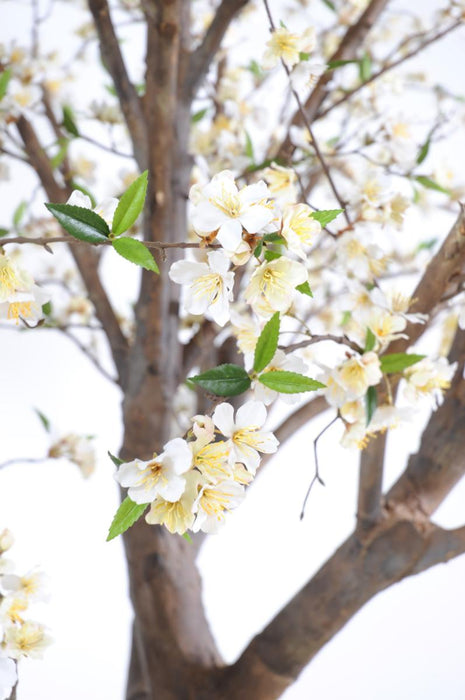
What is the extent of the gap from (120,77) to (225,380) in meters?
0.68

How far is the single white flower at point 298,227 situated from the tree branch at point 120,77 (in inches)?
24.1

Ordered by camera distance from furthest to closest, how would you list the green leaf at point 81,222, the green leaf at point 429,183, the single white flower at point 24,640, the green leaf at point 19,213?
the green leaf at point 19,213 < the green leaf at point 429,183 < the single white flower at point 24,640 < the green leaf at point 81,222

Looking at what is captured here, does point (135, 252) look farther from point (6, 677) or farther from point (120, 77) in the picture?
point (120, 77)

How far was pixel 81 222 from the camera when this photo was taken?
45 cm

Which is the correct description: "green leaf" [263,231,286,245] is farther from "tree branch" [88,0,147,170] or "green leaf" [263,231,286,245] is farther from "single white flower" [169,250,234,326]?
"tree branch" [88,0,147,170]

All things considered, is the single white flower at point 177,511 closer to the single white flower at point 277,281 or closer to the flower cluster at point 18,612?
the single white flower at point 277,281

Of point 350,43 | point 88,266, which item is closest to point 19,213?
point 88,266

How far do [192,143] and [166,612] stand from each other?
753mm

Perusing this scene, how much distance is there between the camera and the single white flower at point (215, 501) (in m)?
0.48

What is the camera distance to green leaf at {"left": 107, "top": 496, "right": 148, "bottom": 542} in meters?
0.48

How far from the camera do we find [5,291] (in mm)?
510

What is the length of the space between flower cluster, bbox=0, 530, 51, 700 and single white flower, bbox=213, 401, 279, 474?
329 millimetres

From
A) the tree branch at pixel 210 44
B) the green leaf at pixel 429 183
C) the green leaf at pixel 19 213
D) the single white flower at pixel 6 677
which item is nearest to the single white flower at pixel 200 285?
the single white flower at pixel 6 677

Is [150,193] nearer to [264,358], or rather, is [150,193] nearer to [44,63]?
[44,63]
